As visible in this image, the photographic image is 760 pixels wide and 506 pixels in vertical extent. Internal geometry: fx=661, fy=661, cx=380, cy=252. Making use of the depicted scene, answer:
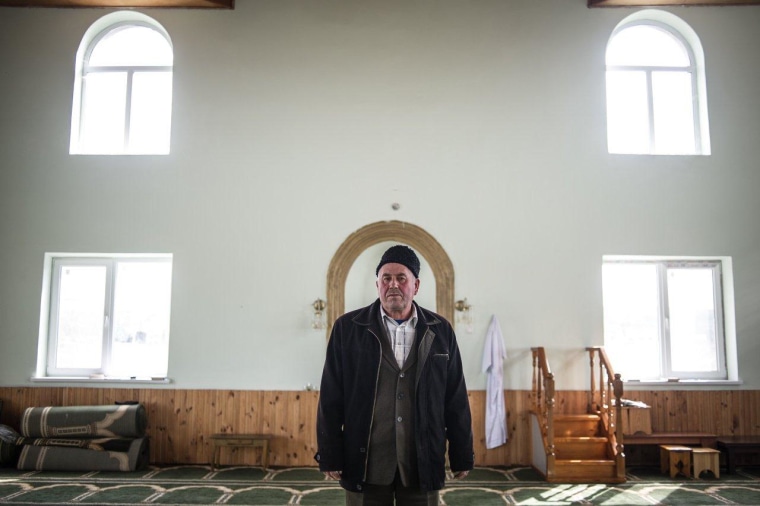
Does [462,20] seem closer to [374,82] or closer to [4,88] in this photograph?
[374,82]

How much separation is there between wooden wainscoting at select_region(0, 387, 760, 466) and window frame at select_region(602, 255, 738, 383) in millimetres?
220

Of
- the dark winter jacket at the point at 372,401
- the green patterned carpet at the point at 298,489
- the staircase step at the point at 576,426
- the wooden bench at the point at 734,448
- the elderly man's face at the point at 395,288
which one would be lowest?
the green patterned carpet at the point at 298,489

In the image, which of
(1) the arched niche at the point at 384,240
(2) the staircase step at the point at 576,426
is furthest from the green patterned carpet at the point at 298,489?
(1) the arched niche at the point at 384,240

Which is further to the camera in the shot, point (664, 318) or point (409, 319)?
point (664, 318)

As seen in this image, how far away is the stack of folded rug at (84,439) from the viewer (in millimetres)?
6293

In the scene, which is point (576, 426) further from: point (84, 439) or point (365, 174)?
point (84, 439)

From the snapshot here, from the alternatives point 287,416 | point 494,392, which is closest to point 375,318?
point 494,392

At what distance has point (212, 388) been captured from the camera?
6777 mm

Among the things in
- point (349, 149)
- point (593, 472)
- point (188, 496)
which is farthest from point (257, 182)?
point (593, 472)

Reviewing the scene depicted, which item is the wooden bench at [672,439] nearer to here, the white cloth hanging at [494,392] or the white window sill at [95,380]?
the white cloth hanging at [494,392]

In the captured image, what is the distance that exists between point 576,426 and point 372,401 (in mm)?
4466

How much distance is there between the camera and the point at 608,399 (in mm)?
6234

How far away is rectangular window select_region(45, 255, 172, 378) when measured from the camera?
23.1 ft

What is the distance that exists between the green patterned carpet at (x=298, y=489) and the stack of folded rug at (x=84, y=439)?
12 cm
